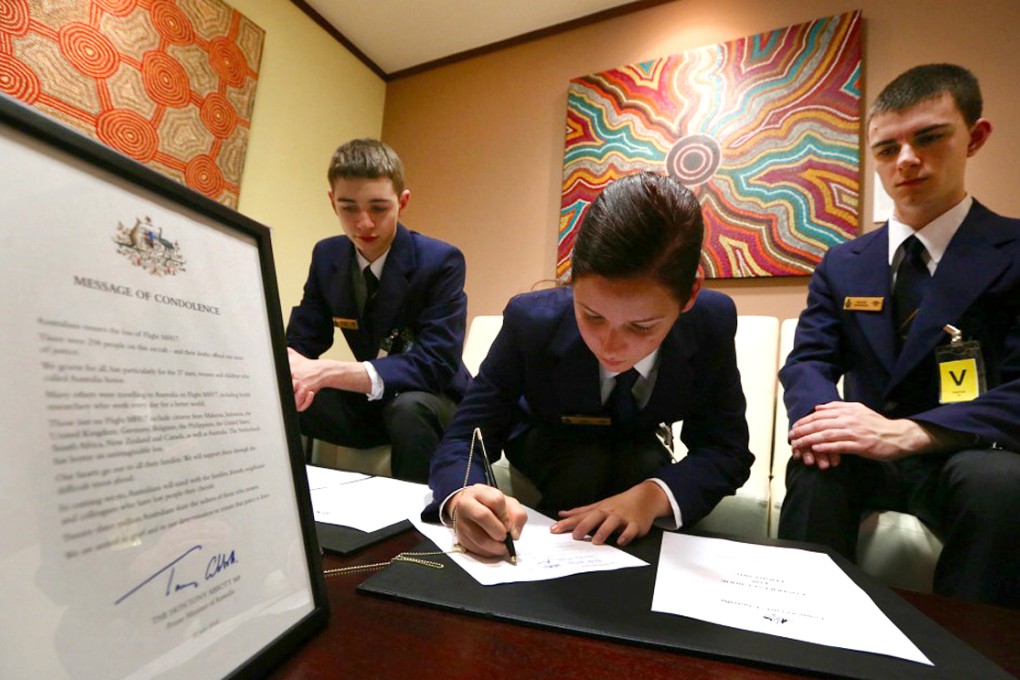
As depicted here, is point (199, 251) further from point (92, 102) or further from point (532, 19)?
point (532, 19)

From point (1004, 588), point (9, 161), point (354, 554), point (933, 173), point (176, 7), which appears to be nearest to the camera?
point (9, 161)

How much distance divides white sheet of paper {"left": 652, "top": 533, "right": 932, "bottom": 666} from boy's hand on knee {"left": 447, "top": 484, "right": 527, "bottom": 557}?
0.15m

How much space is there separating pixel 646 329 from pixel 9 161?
617 millimetres

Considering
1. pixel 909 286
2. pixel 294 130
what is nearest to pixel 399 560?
pixel 909 286

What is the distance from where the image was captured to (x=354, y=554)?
0.53 m

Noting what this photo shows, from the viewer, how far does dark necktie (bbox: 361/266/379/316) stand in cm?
142

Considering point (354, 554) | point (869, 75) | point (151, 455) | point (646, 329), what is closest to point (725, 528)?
point (646, 329)

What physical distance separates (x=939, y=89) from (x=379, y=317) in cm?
134

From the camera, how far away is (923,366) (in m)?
0.93

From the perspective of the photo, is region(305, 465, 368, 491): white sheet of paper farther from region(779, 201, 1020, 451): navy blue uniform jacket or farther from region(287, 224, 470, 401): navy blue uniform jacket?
region(779, 201, 1020, 451): navy blue uniform jacket

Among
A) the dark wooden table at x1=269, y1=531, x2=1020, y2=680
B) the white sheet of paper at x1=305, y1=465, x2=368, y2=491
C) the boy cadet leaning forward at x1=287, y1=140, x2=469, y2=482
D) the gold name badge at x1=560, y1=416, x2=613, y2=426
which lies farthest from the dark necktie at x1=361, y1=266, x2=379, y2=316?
the dark wooden table at x1=269, y1=531, x2=1020, y2=680

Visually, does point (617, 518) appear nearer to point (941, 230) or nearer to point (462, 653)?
point (462, 653)

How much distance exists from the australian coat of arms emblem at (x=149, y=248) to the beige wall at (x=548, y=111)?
190 cm

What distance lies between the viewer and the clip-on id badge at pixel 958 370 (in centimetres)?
86
